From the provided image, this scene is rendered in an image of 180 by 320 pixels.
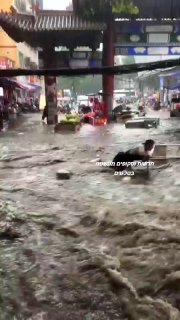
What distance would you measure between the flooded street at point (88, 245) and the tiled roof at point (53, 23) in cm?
1257

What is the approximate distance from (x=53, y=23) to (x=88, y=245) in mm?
19009

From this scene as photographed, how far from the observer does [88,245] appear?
654 centimetres

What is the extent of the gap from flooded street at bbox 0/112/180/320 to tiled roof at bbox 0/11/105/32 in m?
12.6

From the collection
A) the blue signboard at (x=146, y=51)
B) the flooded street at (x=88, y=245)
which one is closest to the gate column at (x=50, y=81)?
the blue signboard at (x=146, y=51)

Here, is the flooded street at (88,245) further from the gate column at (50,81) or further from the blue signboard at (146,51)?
the blue signboard at (146,51)

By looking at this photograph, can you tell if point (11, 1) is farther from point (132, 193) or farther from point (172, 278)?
point (172, 278)

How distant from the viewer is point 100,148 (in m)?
15.9

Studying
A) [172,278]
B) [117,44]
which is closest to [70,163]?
[172,278]

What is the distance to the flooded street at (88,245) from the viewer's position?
4.88 m

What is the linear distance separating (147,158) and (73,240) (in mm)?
5139

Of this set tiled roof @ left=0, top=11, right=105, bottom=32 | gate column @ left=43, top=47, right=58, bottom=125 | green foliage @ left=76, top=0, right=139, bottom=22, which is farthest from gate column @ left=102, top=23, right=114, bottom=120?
gate column @ left=43, top=47, right=58, bottom=125

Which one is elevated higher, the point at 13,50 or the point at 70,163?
the point at 13,50

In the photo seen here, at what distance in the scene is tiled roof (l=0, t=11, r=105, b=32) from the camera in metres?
22.9

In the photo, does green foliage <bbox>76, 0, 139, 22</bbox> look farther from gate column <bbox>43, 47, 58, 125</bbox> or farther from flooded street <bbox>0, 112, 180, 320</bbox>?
flooded street <bbox>0, 112, 180, 320</bbox>
